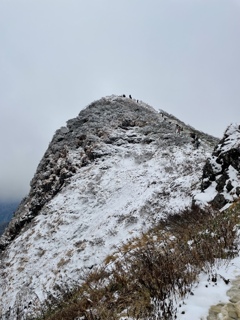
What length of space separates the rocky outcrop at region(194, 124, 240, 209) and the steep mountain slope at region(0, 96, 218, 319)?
1665mm

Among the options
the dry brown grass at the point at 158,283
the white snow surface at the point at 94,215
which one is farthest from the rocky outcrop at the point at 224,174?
the dry brown grass at the point at 158,283

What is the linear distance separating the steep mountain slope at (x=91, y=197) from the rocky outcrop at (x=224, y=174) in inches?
65.5

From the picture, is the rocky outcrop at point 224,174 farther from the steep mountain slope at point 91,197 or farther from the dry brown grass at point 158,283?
the dry brown grass at point 158,283

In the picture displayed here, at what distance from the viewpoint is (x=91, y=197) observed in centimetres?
2034

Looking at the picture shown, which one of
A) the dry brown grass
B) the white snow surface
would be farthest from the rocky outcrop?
the dry brown grass

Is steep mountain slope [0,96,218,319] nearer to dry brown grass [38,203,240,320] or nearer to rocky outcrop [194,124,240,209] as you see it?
rocky outcrop [194,124,240,209]

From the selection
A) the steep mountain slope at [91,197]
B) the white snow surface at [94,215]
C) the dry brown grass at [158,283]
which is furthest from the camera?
the steep mountain slope at [91,197]

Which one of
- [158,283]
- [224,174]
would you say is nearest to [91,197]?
[224,174]

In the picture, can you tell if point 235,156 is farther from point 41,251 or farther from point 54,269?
point 41,251

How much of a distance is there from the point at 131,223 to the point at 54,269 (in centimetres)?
497

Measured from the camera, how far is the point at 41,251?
17.2m

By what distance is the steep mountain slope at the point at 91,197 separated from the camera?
48.3ft

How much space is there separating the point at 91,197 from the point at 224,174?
A: 1054 centimetres

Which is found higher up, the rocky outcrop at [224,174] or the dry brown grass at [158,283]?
the rocky outcrop at [224,174]
